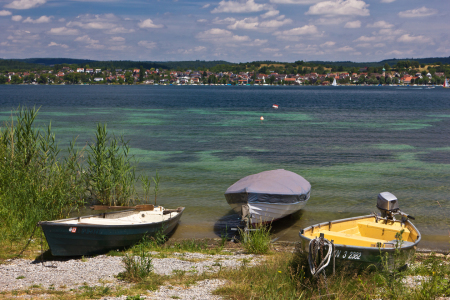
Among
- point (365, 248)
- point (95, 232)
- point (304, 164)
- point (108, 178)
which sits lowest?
point (304, 164)

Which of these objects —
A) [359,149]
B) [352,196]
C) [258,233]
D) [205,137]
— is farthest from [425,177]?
[205,137]

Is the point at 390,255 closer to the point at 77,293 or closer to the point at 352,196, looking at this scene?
the point at 77,293

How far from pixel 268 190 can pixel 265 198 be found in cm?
30

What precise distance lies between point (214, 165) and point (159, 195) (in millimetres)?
6429

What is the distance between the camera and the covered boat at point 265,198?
13016mm

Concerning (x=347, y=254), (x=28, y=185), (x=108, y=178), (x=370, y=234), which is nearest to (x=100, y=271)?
(x=28, y=185)

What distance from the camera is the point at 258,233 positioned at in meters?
11.8

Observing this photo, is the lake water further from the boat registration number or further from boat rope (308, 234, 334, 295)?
boat rope (308, 234, 334, 295)

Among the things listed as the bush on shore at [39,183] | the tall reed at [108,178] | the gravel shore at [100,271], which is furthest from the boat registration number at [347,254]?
the tall reed at [108,178]

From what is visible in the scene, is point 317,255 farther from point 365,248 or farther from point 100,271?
point 100,271

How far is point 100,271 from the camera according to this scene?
29.9 ft

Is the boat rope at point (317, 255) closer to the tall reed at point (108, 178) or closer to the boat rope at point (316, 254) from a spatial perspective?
the boat rope at point (316, 254)

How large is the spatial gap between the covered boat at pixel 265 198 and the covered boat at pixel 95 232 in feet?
7.70

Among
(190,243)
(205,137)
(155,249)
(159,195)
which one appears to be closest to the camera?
(155,249)
